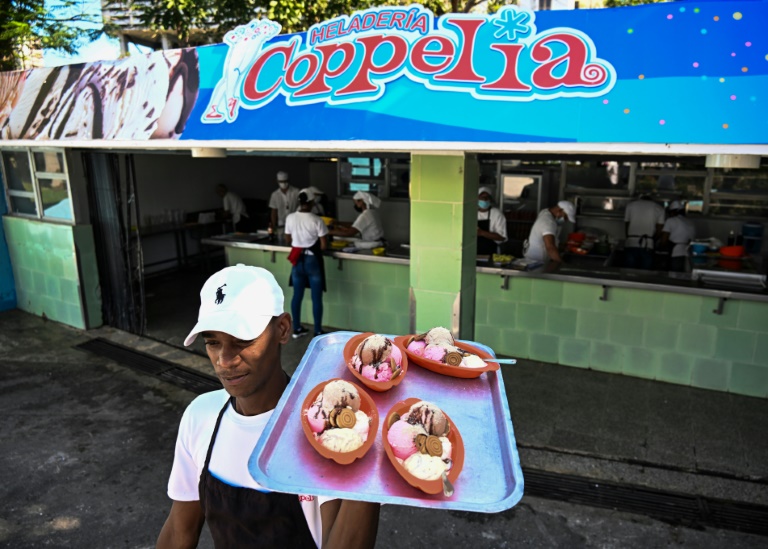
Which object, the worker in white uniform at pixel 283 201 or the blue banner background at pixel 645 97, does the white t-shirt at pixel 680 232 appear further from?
the worker in white uniform at pixel 283 201

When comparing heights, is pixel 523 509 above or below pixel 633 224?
below

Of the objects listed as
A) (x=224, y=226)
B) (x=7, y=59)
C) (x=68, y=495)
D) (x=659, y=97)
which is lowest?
(x=68, y=495)

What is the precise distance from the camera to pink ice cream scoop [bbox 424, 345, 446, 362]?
6.90ft

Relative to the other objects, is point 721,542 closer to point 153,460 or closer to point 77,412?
point 153,460

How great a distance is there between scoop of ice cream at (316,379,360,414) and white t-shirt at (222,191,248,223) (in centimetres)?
1079

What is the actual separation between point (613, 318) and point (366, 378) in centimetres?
525

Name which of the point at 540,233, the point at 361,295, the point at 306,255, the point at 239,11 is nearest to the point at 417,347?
the point at 540,233

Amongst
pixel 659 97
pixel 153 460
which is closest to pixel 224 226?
pixel 153 460

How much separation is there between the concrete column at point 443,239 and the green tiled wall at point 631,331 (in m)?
1.36

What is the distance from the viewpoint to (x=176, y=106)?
5809mm

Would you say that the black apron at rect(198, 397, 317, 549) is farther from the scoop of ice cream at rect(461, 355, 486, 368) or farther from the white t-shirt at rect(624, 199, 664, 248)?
the white t-shirt at rect(624, 199, 664, 248)

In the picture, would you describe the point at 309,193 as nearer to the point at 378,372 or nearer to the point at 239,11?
the point at 239,11

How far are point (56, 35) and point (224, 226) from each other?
450 cm

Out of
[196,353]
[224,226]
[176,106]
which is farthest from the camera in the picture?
[224,226]
